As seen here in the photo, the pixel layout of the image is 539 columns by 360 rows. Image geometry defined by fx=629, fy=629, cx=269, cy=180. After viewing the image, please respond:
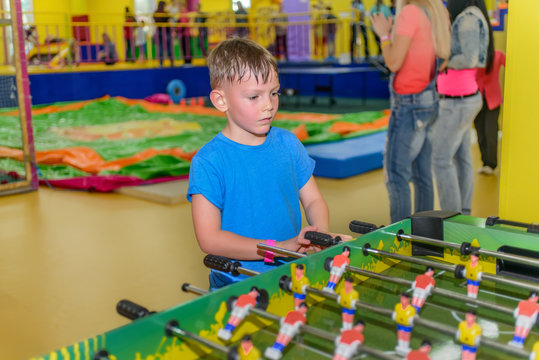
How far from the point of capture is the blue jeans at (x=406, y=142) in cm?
301

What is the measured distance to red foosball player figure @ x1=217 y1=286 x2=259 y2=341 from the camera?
99 cm

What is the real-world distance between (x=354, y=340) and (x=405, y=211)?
2.35 meters

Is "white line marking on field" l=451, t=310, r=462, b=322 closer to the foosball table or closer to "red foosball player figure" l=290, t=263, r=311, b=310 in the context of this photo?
the foosball table

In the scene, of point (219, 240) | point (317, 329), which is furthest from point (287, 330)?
point (219, 240)

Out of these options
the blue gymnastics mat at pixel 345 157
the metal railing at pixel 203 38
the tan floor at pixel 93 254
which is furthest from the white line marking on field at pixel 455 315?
the metal railing at pixel 203 38

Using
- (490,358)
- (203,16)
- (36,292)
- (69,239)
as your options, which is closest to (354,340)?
(490,358)

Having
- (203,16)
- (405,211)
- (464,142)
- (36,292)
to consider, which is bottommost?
(36,292)

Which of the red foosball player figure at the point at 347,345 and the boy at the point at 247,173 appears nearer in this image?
the red foosball player figure at the point at 347,345

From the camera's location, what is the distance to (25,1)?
1516cm

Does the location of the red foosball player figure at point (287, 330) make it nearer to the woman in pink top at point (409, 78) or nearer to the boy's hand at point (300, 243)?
the boy's hand at point (300, 243)

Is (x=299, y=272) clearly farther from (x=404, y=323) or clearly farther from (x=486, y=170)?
(x=486, y=170)

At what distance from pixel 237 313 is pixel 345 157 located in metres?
4.04

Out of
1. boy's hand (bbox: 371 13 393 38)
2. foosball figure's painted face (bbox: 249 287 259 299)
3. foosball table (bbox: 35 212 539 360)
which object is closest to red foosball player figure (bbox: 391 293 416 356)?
foosball table (bbox: 35 212 539 360)

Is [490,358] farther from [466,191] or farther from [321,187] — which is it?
[321,187]
